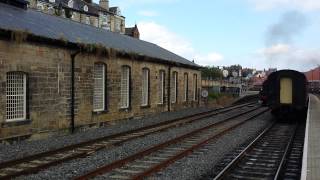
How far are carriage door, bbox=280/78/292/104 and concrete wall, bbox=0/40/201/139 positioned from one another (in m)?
8.62

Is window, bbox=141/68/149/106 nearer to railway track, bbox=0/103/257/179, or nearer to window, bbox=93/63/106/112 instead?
window, bbox=93/63/106/112

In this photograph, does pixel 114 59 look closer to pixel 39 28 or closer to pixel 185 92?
pixel 39 28

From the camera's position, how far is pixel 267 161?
520 inches

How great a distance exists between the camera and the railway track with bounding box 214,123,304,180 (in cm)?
1109

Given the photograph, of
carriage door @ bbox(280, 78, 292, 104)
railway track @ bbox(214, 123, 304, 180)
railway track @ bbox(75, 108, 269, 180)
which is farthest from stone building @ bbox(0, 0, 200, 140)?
carriage door @ bbox(280, 78, 292, 104)

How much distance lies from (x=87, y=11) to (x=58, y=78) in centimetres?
7167

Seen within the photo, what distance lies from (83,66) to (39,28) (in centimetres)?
268

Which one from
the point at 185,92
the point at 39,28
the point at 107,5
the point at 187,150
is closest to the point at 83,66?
the point at 39,28

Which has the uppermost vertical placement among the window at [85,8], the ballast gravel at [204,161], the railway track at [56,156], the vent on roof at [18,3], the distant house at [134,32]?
the window at [85,8]

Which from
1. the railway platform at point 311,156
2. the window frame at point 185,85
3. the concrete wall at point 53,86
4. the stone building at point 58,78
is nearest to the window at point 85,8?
the window frame at point 185,85

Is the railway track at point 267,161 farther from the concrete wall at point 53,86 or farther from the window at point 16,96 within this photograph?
the window at point 16,96

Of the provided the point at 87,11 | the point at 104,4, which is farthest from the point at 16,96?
the point at 104,4

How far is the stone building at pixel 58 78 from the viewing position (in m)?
16.0

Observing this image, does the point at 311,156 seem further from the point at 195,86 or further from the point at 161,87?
the point at 195,86
